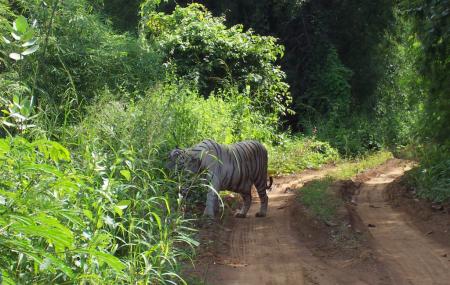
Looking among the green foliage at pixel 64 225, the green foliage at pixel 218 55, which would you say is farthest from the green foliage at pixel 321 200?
the green foliage at pixel 218 55

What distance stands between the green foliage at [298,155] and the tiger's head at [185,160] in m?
5.61

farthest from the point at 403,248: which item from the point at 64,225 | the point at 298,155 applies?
the point at 298,155

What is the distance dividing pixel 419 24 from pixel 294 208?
4274 millimetres

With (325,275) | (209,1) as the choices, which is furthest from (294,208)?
(209,1)

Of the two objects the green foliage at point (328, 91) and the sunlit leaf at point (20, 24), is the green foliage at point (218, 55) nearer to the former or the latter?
the green foliage at point (328, 91)

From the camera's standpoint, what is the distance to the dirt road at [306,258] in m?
5.61

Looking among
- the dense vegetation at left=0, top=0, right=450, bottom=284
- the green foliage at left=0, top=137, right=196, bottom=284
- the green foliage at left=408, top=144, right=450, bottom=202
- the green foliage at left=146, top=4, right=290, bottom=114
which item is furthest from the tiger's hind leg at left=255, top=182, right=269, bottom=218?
the green foliage at left=146, top=4, right=290, bottom=114

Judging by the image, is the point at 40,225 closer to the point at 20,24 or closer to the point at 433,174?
the point at 20,24

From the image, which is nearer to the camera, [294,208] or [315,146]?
[294,208]

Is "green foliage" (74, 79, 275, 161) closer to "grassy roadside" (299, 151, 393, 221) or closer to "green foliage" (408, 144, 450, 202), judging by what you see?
"grassy roadside" (299, 151, 393, 221)

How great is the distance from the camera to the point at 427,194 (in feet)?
31.5

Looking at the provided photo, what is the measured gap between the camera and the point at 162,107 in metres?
7.76

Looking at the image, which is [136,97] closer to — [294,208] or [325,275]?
[294,208]

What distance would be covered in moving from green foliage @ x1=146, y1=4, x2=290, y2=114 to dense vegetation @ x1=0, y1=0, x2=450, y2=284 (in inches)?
1.4
